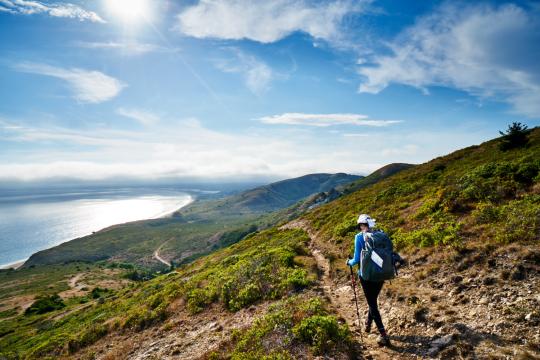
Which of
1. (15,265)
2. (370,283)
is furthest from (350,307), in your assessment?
(15,265)

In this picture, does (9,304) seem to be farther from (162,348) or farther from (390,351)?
(390,351)

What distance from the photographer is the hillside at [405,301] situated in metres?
7.43

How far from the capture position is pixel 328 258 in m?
18.0

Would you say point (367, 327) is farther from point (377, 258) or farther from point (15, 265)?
point (15, 265)

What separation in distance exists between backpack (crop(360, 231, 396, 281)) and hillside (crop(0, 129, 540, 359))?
206cm

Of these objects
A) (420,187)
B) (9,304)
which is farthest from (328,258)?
(9,304)

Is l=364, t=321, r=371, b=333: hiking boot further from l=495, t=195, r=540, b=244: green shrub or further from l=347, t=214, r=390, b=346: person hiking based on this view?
l=495, t=195, r=540, b=244: green shrub

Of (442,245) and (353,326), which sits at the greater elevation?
(442,245)

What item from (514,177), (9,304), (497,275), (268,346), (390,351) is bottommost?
(9,304)

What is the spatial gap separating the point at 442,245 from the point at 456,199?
5.62m

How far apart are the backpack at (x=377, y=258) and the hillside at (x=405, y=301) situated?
2056 mm

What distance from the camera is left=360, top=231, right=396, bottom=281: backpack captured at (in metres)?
7.22

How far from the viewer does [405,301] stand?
9.53 meters

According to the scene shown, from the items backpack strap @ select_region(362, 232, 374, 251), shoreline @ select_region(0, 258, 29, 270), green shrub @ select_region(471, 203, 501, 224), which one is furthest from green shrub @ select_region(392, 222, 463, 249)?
shoreline @ select_region(0, 258, 29, 270)
